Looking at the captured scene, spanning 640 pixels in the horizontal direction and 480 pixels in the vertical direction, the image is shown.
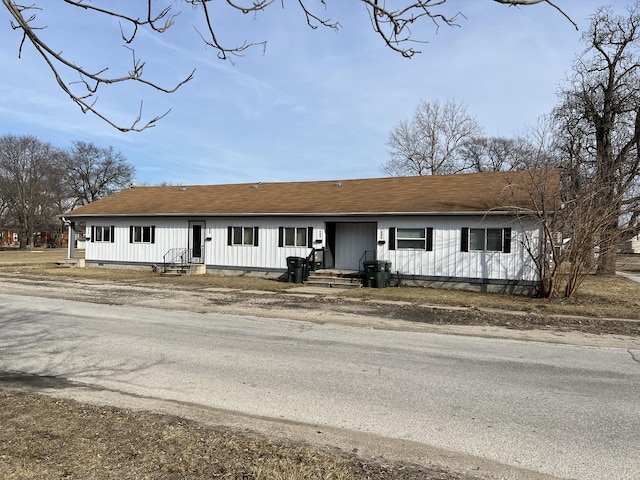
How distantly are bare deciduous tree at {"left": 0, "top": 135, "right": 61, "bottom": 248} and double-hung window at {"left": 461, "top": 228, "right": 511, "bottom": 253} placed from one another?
58121 millimetres

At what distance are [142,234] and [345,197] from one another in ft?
35.8

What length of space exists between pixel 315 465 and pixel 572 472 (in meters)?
2.03

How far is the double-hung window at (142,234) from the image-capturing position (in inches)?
976

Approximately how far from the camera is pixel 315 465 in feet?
12.0

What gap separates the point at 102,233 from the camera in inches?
1037

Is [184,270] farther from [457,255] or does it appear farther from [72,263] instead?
[457,255]

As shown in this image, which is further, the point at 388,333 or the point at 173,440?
the point at 388,333

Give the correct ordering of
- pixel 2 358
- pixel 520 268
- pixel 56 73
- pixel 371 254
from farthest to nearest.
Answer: pixel 371 254
pixel 520 268
pixel 2 358
pixel 56 73

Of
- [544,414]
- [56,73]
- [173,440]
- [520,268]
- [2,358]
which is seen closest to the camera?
[56,73]

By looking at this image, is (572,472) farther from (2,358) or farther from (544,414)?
(2,358)

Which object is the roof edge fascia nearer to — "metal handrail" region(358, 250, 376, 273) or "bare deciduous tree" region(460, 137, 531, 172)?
"metal handrail" region(358, 250, 376, 273)

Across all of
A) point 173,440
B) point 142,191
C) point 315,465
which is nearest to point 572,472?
point 315,465

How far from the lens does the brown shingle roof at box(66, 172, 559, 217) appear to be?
18.3 m

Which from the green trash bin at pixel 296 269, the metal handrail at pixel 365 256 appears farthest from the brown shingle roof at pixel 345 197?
the green trash bin at pixel 296 269
